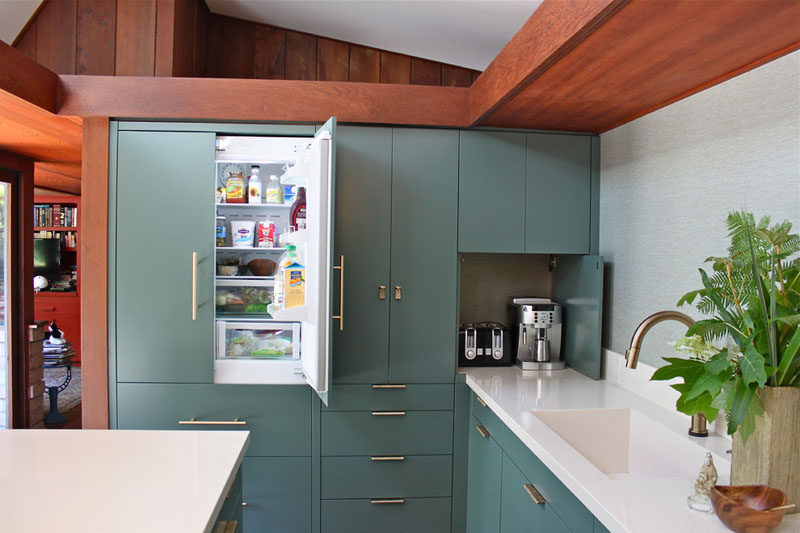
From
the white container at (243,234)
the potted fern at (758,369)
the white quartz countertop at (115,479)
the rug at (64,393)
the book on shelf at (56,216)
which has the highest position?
the book on shelf at (56,216)

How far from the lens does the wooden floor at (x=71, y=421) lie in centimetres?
425

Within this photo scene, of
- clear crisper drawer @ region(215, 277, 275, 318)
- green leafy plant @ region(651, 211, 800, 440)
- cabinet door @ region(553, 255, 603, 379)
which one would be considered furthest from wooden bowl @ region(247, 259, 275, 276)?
green leafy plant @ region(651, 211, 800, 440)

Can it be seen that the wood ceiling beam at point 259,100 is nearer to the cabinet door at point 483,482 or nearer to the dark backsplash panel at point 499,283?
the dark backsplash panel at point 499,283

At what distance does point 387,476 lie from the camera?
2.57 metres

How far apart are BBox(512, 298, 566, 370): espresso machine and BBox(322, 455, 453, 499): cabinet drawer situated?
62 centimetres

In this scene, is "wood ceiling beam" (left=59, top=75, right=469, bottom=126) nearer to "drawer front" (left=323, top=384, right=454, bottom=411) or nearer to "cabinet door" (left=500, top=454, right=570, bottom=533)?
"drawer front" (left=323, top=384, right=454, bottom=411)

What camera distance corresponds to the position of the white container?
8.74 ft

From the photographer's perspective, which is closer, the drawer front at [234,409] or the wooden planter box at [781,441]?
the wooden planter box at [781,441]

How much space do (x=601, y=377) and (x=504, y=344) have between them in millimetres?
468

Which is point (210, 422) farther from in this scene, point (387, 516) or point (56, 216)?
point (56, 216)

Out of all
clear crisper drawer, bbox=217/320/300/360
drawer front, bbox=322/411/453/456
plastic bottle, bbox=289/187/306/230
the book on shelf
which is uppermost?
the book on shelf

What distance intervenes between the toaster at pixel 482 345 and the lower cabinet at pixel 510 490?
241 millimetres

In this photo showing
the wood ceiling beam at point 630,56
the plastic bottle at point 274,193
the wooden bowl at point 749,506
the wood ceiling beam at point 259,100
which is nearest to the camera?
the wooden bowl at point 749,506

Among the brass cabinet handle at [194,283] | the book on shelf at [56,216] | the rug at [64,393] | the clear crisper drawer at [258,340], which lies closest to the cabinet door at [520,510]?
the clear crisper drawer at [258,340]
